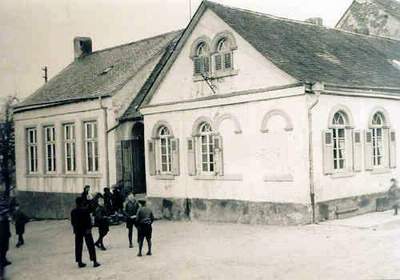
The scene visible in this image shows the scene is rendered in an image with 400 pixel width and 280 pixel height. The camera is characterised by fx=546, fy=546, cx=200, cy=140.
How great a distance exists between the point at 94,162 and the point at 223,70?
8996 millimetres

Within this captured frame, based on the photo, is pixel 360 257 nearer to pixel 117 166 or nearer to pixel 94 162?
pixel 117 166

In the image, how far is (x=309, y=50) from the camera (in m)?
19.7

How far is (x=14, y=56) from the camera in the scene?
1164cm

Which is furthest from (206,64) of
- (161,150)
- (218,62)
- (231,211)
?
(231,211)

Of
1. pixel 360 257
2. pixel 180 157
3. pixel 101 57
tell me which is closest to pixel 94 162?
pixel 180 157

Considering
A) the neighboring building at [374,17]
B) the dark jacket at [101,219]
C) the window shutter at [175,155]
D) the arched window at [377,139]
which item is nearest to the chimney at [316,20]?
the neighboring building at [374,17]

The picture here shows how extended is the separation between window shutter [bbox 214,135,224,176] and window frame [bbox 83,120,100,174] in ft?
25.3

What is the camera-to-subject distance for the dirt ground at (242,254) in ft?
35.6

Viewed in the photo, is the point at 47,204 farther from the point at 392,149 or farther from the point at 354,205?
the point at 392,149

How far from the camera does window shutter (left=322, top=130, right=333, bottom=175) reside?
1712cm

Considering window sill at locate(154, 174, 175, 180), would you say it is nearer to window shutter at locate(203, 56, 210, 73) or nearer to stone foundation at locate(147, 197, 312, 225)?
stone foundation at locate(147, 197, 312, 225)

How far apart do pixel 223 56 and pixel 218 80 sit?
868mm

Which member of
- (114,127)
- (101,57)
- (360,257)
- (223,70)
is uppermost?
(101,57)

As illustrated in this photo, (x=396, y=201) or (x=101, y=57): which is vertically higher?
(x=101, y=57)
